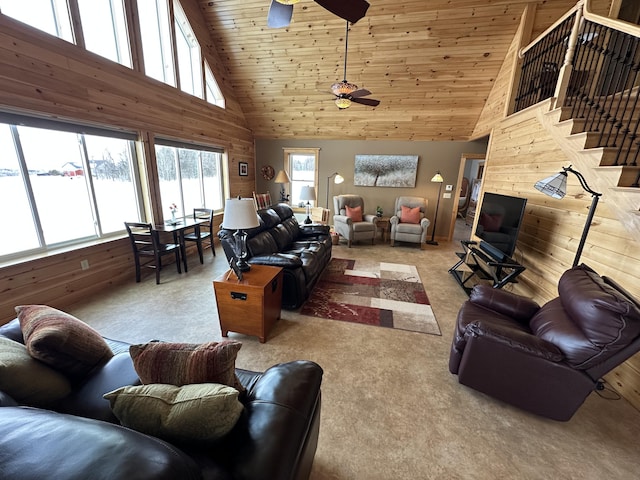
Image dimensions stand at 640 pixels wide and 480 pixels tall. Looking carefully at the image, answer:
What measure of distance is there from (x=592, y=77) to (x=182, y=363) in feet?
13.2

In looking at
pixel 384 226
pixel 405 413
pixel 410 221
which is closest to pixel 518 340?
pixel 405 413

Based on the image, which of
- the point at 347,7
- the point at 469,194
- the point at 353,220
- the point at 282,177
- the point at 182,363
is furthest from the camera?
the point at 469,194

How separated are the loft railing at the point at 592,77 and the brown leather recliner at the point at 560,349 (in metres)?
1.19

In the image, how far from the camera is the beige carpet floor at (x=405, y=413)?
1428 mm

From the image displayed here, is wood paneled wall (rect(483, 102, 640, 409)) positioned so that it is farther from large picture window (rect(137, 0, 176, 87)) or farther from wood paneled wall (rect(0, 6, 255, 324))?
large picture window (rect(137, 0, 176, 87))

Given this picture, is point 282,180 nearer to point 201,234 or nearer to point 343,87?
point 201,234

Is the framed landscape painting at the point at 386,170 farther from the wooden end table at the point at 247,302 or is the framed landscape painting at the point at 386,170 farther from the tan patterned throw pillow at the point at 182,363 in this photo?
the tan patterned throw pillow at the point at 182,363

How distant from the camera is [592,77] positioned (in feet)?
8.19

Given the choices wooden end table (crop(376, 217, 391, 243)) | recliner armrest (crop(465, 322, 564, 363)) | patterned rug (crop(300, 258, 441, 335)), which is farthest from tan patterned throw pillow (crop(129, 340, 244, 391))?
wooden end table (crop(376, 217, 391, 243))

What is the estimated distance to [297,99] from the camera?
5434mm

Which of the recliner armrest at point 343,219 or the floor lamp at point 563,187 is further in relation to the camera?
the recliner armrest at point 343,219

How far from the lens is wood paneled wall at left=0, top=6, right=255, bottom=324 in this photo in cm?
239

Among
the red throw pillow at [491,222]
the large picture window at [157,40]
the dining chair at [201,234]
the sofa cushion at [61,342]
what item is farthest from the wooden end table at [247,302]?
the large picture window at [157,40]

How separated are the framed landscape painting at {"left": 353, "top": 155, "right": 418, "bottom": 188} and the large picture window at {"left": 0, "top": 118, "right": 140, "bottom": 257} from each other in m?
4.52
